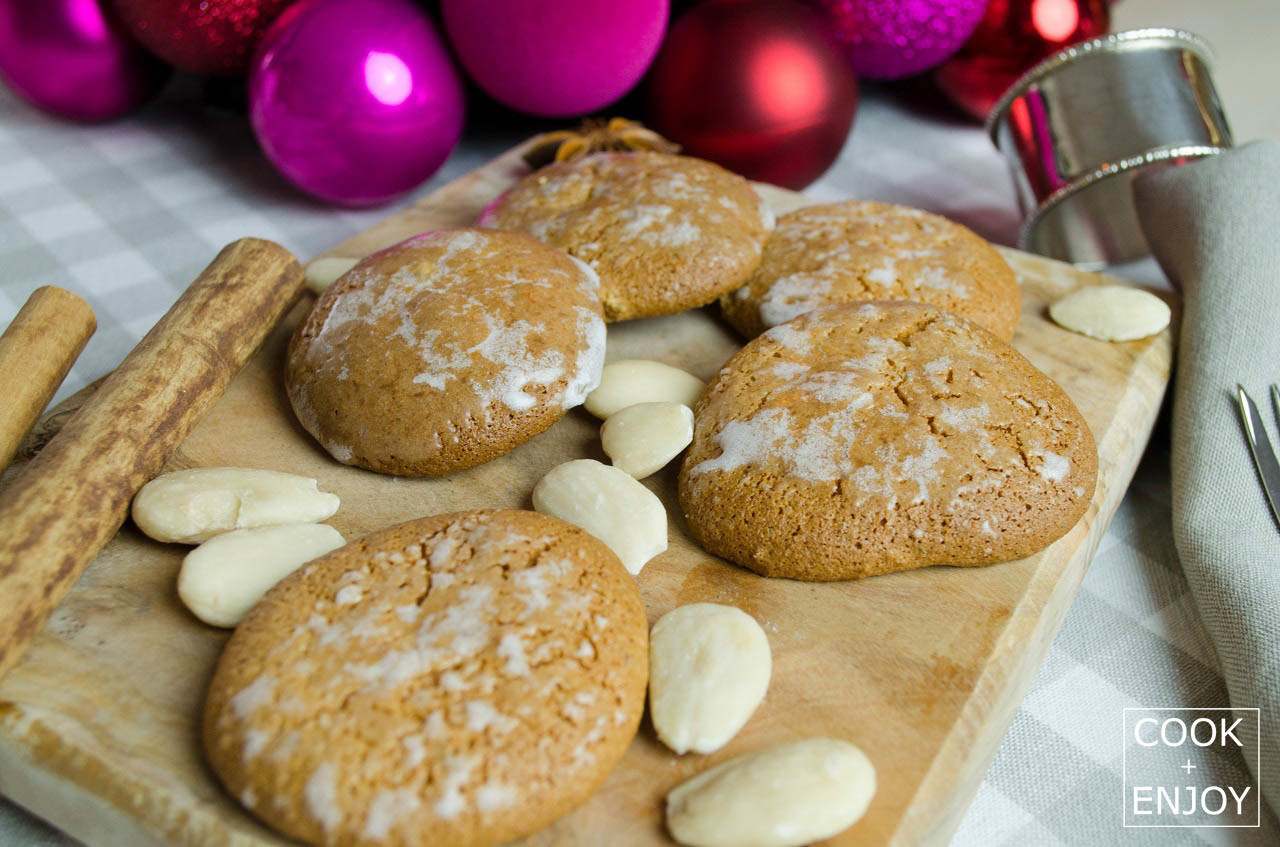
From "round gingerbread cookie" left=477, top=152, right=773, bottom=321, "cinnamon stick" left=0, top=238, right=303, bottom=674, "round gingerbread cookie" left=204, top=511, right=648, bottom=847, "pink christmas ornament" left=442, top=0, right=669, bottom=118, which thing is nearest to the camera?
"round gingerbread cookie" left=204, top=511, right=648, bottom=847

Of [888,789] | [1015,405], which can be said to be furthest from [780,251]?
[888,789]

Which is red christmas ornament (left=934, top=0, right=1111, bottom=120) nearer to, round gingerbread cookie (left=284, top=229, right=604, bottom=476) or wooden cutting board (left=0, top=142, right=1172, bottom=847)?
wooden cutting board (left=0, top=142, right=1172, bottom=847)

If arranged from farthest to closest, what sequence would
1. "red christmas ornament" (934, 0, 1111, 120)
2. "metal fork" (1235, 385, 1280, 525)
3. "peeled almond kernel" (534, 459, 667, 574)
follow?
"red christmas ornament" (934, 0, 1111, 120) → "metal fork" (1235, 385, 1280, 525) → "peeled almond kernel" (534, 459, 667, 574)

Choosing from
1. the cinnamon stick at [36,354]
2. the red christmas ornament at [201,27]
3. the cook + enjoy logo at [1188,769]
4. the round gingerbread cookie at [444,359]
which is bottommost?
the cook + enjoy logo at [1188,769]

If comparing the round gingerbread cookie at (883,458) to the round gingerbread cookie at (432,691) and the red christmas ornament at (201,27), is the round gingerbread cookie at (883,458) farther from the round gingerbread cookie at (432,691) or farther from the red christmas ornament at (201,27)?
the red christmas ornament at (201,27)

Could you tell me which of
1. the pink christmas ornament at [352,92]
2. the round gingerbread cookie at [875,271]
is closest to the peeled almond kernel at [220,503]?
the round gingerbread cookie at [875,271]

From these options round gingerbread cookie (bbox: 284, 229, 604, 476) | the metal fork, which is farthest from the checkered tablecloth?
round gingerbread cookie (bbox: 284, 229, 604, 476)

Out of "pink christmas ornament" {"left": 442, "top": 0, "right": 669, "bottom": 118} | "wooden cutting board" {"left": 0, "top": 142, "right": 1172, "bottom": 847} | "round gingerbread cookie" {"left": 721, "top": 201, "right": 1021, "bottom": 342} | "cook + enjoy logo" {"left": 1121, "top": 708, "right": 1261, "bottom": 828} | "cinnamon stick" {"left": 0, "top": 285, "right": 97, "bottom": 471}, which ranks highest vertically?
"pink christmas ornament" {"left": 442, "top": 0, "right": 669, "bottom": 118}
